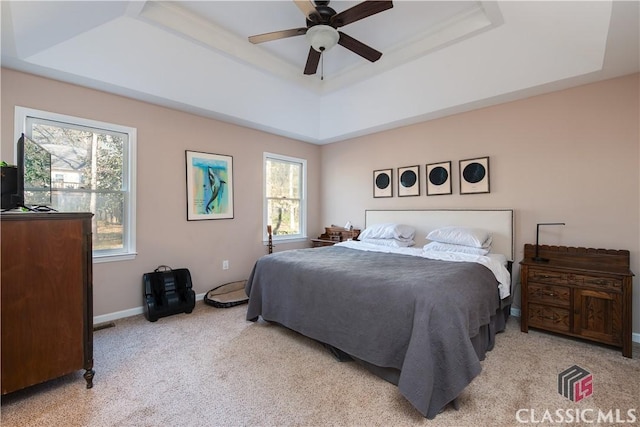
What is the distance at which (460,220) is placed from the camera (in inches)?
148

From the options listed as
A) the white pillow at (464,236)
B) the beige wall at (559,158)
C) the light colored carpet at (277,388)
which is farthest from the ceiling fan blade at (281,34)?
the light colored carpet at (277,388)

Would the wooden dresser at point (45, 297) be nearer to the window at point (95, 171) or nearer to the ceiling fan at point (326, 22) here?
the window at point (95, 171)

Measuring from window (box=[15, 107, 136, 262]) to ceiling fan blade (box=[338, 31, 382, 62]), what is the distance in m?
2.52

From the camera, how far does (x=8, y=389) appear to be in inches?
69.3

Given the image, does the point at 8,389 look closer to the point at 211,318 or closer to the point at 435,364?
the point at 211,318

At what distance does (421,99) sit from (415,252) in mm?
1932

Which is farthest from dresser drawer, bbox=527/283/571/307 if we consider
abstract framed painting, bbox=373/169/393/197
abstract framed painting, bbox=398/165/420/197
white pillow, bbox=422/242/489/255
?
abstract framed painting, bbox=373/169/393/197

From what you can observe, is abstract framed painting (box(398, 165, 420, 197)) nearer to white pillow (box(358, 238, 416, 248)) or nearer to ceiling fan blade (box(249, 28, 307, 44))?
white pillow (box(358, 238, 416, 248))

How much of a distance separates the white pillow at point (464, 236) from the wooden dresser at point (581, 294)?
45 centimetres

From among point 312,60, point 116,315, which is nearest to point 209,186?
point 116,315

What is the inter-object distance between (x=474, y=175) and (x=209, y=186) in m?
3.43

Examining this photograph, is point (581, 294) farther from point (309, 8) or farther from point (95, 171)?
point (95, 171)

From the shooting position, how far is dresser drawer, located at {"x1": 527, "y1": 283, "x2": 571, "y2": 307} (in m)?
2.68

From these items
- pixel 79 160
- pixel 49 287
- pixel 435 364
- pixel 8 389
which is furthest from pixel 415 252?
pixel 79 160
